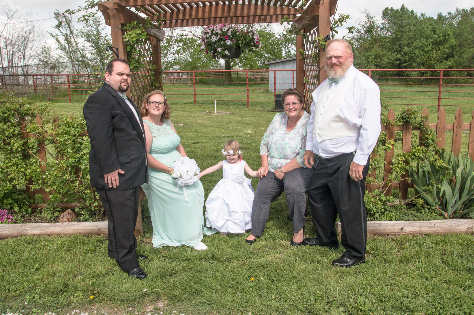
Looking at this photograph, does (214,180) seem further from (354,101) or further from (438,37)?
(438,37)

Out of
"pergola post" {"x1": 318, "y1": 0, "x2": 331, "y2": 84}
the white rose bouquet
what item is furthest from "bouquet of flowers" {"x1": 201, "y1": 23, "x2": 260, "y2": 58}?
the white rose bouquet

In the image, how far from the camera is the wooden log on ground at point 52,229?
4242 mm

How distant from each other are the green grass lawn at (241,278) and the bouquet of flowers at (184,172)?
2.43 feet

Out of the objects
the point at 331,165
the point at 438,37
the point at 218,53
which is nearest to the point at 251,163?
the point at 218,53

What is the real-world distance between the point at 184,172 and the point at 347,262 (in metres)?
1.85

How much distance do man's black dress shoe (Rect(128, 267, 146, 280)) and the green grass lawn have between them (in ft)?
0.19

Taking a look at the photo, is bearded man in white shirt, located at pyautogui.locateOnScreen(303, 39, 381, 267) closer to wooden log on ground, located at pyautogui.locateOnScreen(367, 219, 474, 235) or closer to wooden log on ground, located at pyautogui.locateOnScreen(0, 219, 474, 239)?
wooden log on ground, located at pyautogui.locateOnScreen(0, 219, 474, 239)

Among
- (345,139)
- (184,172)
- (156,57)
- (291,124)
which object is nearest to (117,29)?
(156,57)

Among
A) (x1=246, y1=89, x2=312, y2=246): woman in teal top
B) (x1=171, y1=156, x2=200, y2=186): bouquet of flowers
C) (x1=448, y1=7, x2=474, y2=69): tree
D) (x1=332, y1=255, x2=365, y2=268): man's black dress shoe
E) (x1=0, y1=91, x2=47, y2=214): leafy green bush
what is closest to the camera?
(x1=332, y1=255, x2=365, y2=268): man's black dress shoe

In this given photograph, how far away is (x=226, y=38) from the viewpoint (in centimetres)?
690

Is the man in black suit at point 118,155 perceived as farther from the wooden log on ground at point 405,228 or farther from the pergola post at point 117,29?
the wooden log on ground at point 405,228

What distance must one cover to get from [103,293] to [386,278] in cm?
247

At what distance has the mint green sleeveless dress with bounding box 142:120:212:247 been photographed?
4008mm

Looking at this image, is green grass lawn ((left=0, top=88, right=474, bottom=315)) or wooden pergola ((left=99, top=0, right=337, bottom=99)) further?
wooden pergola ((left=99, top=0, right=337, bottom=99))
